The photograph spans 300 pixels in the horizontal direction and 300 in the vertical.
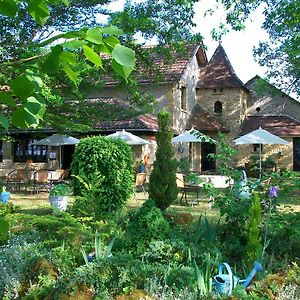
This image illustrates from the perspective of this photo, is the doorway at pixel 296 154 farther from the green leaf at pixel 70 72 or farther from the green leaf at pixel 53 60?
the green leaf at pixel 53 60

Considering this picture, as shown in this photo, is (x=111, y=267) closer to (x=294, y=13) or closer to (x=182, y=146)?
(x=294, y=13)

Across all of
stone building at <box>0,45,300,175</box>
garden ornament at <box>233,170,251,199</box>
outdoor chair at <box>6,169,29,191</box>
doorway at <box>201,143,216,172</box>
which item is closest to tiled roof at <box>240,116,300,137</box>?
stone building at <box>0,45,300,175</box>

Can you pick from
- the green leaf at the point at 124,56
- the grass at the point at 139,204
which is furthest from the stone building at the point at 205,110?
the green leaf at the point at 124,56

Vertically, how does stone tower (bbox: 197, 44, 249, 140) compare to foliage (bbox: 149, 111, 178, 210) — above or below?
above

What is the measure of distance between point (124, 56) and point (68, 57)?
0.18m

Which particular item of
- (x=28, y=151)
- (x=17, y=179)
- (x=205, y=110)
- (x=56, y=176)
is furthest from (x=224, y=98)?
(x=17, y=179)

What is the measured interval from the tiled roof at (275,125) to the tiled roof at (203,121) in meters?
2.31

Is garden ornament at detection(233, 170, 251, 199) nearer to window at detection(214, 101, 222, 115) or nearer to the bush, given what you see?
the bush

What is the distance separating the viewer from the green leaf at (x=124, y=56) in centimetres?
111

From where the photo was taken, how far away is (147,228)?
5590 mm

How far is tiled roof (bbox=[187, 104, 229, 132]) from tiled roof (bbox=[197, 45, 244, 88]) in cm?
183

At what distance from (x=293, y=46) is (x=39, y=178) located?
1120cm

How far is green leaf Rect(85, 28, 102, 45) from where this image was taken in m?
1.16

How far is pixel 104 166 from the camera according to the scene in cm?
1046
